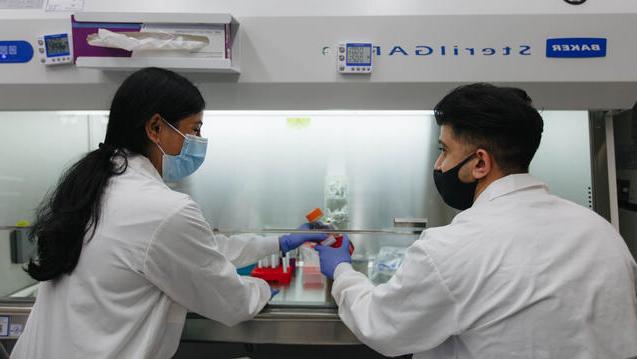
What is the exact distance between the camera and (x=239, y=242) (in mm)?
1401

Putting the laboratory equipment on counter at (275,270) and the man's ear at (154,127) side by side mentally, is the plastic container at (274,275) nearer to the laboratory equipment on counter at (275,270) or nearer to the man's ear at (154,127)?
the laboratory equipment on counter at (275,270)

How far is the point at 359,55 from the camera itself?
4.00ft

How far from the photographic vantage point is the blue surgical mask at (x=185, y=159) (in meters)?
1.07

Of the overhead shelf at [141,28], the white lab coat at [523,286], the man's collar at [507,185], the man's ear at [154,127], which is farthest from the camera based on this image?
the overhead shelf at [141,28]

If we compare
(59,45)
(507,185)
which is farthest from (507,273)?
(59,45)

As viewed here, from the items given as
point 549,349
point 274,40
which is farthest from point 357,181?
point 549,349

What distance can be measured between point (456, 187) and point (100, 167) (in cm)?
78

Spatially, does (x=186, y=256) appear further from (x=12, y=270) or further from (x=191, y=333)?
(x=12, y=270)

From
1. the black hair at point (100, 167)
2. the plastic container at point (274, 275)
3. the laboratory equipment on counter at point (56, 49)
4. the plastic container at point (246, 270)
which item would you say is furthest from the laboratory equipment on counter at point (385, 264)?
the laboratory equipment on counter at point (56, 49)

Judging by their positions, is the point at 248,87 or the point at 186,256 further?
the point at 248,87

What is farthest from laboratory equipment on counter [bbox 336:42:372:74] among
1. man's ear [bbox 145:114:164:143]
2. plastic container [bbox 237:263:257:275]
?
plastic container [bbox 237:263:257:275]

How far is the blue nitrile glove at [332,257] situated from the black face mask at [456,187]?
35 centimetres

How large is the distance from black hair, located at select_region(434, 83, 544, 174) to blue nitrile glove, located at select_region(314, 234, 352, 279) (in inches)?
19.5

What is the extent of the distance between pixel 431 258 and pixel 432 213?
3.37 ft
